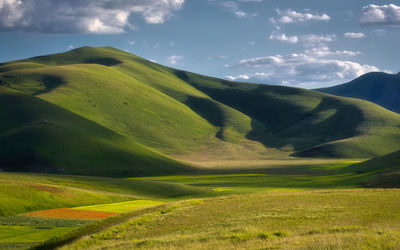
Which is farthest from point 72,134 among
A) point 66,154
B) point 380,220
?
point 380,220

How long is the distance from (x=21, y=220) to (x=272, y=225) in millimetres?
30974

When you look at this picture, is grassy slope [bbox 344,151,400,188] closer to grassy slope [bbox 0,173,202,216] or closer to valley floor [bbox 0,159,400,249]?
grassy slope [bbox 0,173,202,216]

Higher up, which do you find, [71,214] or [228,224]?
[228,224]

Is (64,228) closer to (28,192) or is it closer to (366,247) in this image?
(28,192)

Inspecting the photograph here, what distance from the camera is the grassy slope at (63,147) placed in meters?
144

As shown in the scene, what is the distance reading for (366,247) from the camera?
63.1ft

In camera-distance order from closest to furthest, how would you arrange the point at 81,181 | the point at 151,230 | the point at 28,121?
the point at 151,230, the point at 81,181, the point at 28,121

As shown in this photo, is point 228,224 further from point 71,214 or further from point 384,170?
point 384,170

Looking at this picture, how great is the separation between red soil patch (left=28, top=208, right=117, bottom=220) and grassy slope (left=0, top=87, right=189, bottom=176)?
89893 millimetres

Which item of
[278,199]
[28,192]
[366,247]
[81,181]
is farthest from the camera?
[81,181]

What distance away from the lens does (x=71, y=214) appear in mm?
52062

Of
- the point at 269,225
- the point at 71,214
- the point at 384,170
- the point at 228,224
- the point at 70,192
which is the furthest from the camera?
the point at 384,170

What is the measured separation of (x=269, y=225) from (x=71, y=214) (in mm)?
31354

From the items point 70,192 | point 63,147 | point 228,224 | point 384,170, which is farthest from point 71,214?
point 63,147
